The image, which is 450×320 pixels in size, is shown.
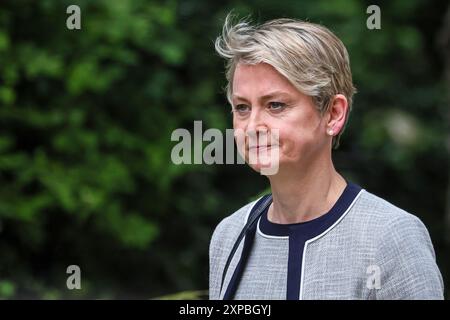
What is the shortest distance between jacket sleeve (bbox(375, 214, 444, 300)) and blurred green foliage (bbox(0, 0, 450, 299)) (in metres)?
2.50

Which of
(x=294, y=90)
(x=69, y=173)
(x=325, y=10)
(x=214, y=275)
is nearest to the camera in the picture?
(x=294, y=90)

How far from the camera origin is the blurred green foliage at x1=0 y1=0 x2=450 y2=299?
14.3 ft

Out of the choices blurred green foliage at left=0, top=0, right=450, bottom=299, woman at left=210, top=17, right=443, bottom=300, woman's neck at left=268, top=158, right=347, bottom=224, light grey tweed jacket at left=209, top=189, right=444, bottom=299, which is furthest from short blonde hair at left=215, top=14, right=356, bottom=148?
blurred green foliage at left=0, top=0, right=450, bottom=299

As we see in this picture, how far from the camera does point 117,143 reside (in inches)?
184

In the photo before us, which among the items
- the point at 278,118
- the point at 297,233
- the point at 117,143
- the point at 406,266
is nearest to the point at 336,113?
the point at 278,118

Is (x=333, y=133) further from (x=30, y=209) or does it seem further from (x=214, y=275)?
(x=30, y=209)

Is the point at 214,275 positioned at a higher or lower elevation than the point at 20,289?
higher

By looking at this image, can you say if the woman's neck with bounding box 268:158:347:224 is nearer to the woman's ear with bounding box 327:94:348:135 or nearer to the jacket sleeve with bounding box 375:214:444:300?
the woman's ear with bounding box 327:94:348:135

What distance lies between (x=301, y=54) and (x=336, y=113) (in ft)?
0.58

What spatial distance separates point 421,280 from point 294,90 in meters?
0.47

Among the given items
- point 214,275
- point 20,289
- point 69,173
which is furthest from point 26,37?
point 214,275

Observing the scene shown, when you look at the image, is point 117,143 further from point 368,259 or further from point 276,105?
point 368,259
